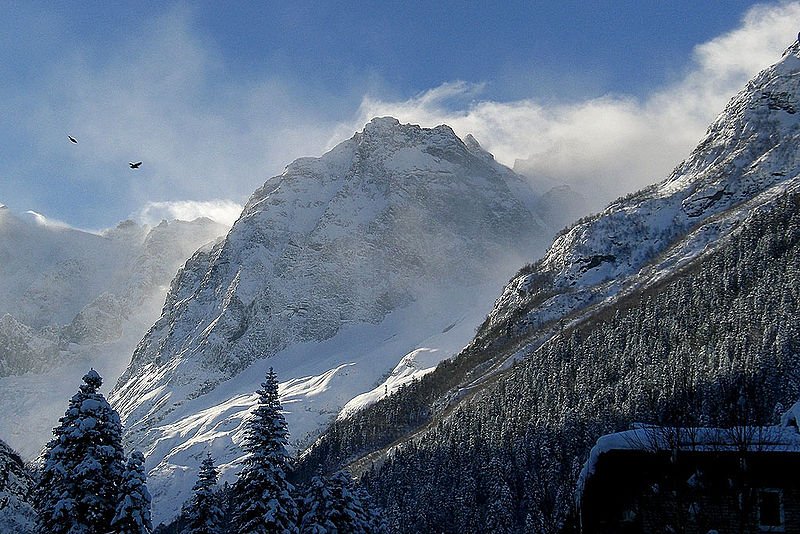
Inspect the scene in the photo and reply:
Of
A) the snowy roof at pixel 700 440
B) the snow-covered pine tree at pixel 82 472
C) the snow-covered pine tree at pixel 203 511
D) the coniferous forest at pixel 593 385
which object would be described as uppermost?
the coniferous forest at pixel 593 385

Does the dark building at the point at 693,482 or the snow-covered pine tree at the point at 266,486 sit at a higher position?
the snow-covered pine tree at the point at 266,486

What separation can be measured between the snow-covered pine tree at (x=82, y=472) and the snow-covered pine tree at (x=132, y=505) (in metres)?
0.61

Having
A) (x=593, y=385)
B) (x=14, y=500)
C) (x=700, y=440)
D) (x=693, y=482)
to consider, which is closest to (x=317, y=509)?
(x=14, y=500)

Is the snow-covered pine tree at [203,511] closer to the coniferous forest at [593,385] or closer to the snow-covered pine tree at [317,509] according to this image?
the snow-covered pine tree at [317,509]

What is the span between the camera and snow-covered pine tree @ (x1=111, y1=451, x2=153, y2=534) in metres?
28.4

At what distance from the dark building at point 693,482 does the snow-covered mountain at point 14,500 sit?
76.0 ft

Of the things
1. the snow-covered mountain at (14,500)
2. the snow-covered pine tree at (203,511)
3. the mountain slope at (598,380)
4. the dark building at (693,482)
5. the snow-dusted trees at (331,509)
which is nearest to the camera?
the dark building at (693,482)

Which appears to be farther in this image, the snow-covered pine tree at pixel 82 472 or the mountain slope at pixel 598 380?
the mountain slope at pixel 598 380

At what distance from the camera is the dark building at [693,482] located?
14336 millimetres

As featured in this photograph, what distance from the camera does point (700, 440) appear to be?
14930 mm

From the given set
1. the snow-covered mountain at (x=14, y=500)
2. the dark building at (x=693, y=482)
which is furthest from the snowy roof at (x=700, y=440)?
the snow-covered mountain at (x=14, y=500)

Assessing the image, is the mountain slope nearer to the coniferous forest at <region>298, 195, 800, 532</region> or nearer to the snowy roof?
the coniferous forest at <region>298, 195, 800, 532</region>

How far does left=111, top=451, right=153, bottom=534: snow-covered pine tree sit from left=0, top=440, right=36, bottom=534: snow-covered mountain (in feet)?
13.2

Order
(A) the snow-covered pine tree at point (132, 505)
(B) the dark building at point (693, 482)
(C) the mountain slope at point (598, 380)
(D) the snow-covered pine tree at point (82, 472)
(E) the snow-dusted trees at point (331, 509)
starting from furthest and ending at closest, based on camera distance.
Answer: (C) the mountain slope at point (598, 380) < (E) the snow-dusted trees at point (331, 509) < (A) the snow-covered pine tree at point (132, 505) < (D) the snow-covered pine tree at point (82, 472) < (B) the dark building at point (693, 482)
